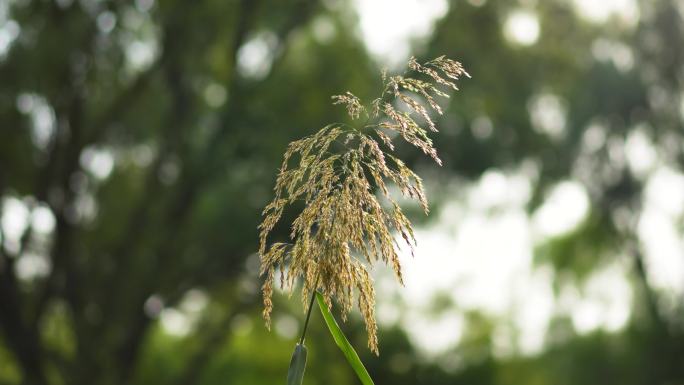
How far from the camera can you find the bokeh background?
7.43 m

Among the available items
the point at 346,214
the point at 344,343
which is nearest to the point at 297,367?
the point at 344,343

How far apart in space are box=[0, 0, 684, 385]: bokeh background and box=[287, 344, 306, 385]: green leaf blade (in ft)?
18.5

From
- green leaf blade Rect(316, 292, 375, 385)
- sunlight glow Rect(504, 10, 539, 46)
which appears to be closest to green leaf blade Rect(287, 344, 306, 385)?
green leaf blade Rect(316, 292, 375, 385)

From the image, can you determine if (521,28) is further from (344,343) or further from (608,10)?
(344,343)

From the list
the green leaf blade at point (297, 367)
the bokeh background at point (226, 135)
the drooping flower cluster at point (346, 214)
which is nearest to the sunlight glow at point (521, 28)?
the bokeh background at point (226, 135)

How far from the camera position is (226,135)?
7199 mm

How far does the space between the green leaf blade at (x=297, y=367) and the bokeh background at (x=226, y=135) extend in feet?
18.5

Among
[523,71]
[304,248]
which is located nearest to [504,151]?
[523,71]

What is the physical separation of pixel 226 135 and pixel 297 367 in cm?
613

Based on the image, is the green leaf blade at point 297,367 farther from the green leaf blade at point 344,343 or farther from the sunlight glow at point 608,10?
the sunlight glow at point 608,10

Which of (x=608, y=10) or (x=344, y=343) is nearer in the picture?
(x=344, y=343)

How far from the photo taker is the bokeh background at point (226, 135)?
743cm

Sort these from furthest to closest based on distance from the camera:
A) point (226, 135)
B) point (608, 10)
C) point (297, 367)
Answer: point (608, 10), point (226, 135), point (297, 367)

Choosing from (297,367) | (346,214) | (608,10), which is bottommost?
(297,367)
